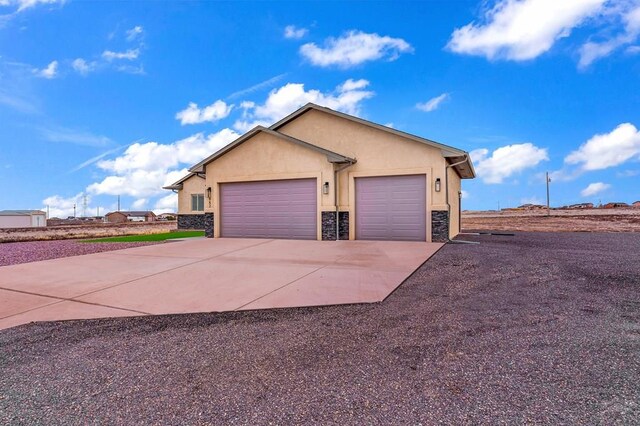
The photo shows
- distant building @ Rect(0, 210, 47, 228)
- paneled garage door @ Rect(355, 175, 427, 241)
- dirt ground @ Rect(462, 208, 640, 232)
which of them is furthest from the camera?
distant building @ Rect(0, 210, 47, 228)

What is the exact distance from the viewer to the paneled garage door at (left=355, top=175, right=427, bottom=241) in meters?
12.6

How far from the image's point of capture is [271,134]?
13.7 meters

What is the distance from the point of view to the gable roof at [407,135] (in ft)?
39.4

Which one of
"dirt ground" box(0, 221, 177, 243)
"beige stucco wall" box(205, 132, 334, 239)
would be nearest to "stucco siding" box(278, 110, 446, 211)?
"beige stucco wall" box(205, 132, 334, 239)

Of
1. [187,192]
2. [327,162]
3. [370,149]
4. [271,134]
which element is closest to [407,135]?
[370,149]

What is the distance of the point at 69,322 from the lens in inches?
162

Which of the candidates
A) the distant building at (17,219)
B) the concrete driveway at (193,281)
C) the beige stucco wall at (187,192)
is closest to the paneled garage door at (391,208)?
the concrete driveway at (193,281)

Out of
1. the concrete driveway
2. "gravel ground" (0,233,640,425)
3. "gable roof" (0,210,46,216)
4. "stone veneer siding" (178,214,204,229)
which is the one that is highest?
"gable roof" (0,210,46,216)

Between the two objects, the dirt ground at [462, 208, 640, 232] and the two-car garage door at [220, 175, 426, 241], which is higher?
the two-car garage door at [220, 175, 426, 241]

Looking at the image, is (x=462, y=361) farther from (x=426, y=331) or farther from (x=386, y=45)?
(x=386, y=45)

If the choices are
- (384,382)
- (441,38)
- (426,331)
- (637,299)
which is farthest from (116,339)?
(441,38)

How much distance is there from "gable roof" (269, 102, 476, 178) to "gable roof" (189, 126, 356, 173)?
62.9 inches

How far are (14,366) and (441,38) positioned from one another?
17829mm

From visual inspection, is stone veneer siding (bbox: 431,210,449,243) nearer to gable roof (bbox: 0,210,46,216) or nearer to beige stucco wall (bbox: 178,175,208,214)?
beige stucco wall (bbox: 178,175,208,214)
